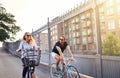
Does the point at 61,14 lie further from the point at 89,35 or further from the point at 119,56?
the point at 119,56

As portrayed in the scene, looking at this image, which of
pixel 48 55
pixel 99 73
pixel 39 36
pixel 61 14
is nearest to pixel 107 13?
pixel 99 73

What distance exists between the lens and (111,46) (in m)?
7.66

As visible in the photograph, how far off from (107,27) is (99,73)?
1464 millimetres

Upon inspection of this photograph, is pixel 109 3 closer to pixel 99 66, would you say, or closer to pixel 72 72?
pixel 99 66

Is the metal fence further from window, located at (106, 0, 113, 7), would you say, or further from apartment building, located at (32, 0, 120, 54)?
window, located at (106, 0, 113, 7)

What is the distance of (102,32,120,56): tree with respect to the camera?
285 inches

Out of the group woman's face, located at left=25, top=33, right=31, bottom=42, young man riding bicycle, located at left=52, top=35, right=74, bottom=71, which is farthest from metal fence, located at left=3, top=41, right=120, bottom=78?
woman's face, located at left=25, top=33, right=31, bottom=42

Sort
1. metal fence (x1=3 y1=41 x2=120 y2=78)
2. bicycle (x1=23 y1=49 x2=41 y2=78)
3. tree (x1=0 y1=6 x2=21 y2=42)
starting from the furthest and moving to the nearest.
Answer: tree (x1=0 y1=6 x2=21 y2=42) → metal fence (x1=3 y1=41 x2=120 y2=78) → bicycle (x1=23 y1=49 x2=41 y2=78)

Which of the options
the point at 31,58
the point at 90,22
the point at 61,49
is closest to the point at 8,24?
the point at 90,22

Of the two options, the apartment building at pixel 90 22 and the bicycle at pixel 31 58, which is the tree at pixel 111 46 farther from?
the bicycle at pixel 31 58

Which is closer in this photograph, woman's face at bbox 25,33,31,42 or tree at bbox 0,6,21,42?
woman's face at bbox 25,33,31,42

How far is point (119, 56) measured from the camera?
23.8ft

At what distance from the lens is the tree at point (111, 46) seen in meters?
7.25

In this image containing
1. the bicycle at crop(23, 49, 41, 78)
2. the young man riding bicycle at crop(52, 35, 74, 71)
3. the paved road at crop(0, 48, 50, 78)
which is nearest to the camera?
the bicycle at crop(23, 49, 41, 78)
